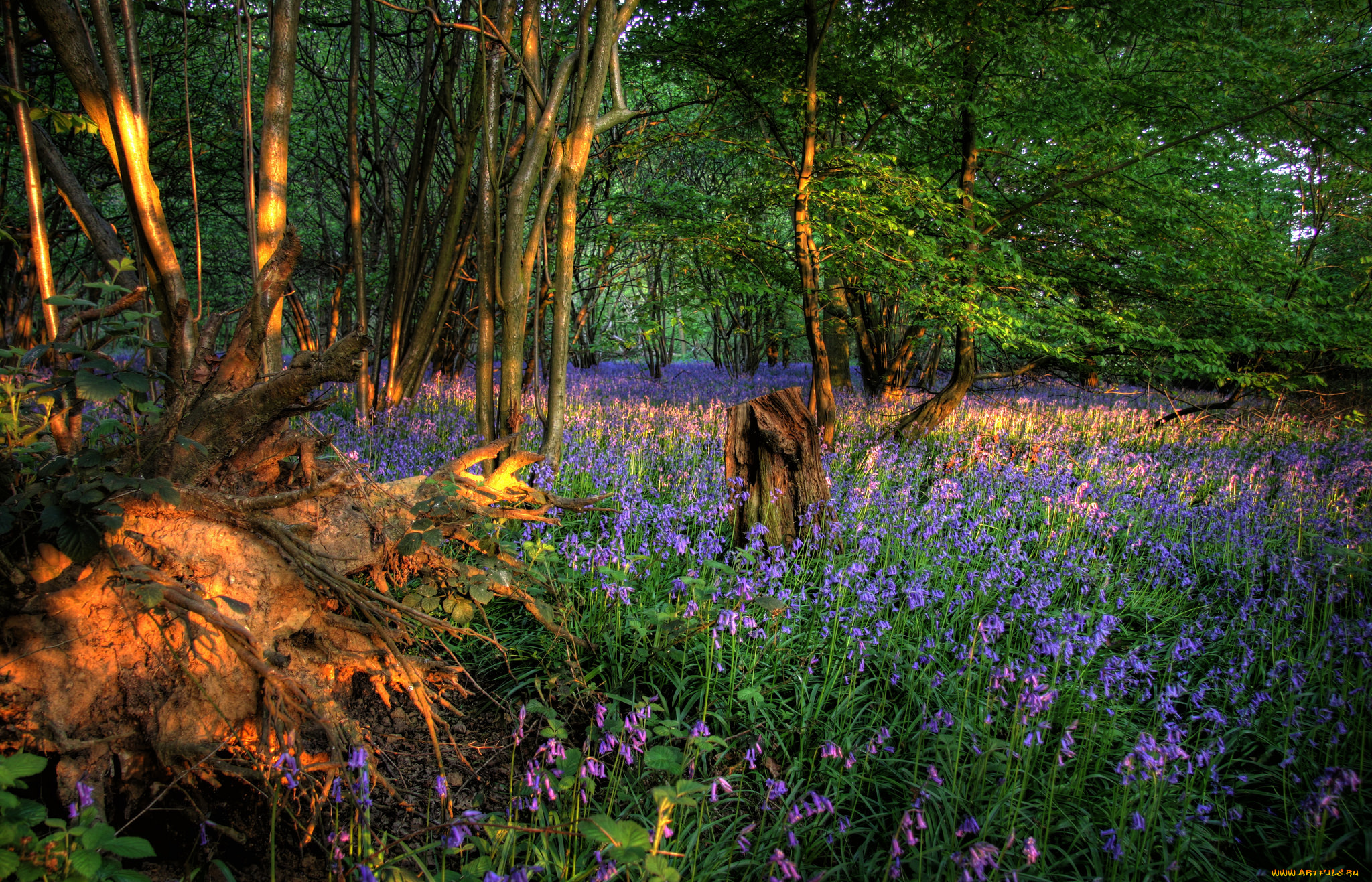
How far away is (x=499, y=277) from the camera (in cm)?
445

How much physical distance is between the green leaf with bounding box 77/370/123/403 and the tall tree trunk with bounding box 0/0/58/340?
98 cm

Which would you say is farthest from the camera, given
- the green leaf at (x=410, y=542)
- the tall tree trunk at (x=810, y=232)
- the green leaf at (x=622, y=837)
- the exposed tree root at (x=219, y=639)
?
the tall tree trunk at (x=810, y=232)

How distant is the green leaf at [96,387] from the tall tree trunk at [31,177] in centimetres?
98

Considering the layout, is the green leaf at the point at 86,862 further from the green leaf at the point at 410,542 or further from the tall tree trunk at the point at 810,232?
the tall tree trunk at the point at 810,232

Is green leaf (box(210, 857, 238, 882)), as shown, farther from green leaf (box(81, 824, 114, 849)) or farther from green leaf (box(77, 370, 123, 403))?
green leaf (box(77, 370, 123, 403))

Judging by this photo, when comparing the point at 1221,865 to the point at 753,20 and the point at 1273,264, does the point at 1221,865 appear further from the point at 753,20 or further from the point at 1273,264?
the point at 1273,264

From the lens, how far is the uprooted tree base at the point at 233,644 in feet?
6.10

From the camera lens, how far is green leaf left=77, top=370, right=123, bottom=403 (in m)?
1.69

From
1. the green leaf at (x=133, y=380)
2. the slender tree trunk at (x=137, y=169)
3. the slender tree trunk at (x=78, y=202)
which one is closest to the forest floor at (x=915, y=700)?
the slender tree trunk at (x=137, y=169)

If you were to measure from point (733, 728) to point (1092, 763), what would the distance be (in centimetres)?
156

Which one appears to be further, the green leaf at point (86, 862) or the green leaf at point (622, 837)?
the green leaf at point (622, 837)

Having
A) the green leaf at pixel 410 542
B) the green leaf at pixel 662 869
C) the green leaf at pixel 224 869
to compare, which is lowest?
the green leaf at pixel 224 869

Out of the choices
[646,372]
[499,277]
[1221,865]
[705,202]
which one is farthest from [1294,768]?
[646,372]

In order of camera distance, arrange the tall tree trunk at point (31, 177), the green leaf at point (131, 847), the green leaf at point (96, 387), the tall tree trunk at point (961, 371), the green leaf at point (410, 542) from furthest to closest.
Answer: the tall tree trunk at point (961, 371), the tall tree trunk at point (31, 177), the green leaf at point (410, 542), the green leaf at point (96, 387), the green leaf at point (131, 847)
